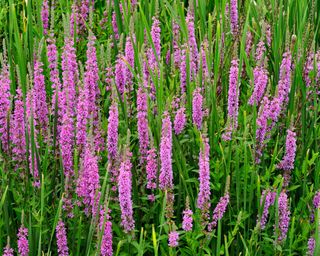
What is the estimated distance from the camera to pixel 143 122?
299cm

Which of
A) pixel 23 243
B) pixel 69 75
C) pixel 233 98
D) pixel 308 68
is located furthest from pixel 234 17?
pixel 23 243

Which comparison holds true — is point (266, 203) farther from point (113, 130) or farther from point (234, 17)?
point (234, 17)

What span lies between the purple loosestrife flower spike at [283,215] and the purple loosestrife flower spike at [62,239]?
1062 millimetres

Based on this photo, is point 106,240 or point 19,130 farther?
point 19,130

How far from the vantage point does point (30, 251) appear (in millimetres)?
2715

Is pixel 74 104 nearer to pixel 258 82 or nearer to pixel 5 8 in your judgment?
pixel 258 82

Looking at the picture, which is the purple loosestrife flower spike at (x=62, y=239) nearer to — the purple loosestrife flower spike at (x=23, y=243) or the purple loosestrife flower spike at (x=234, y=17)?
the purple loosestrife flower spike at (x=23, y=243)

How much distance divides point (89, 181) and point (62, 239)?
32 centimetres

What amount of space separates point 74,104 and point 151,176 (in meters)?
0.66

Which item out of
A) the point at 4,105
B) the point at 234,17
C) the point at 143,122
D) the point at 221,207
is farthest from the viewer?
the point at 234,17

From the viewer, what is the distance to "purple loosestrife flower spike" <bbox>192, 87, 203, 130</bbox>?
3.12 m

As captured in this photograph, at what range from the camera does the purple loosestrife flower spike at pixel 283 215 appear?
288 centimetres

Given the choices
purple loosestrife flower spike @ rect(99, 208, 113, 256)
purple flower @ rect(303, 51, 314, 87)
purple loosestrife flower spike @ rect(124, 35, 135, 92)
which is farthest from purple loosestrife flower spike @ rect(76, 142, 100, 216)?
purple flower @ rect(303, 51, 314, 87)

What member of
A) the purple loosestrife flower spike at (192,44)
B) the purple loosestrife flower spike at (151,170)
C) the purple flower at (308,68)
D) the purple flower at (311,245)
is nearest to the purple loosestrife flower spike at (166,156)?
the purple loosestrife flower spike at (151,170)
